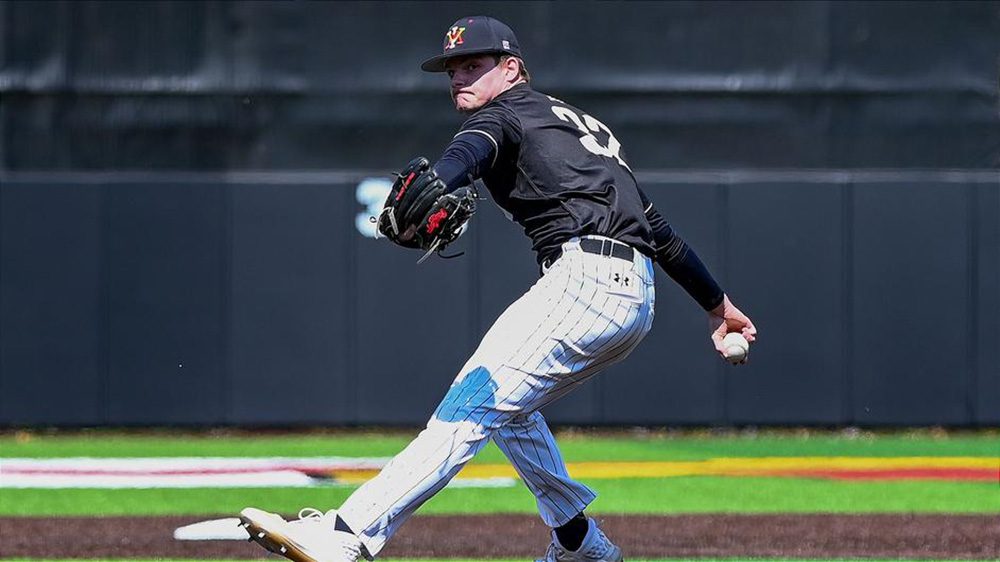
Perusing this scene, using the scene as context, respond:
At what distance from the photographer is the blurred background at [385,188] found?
1082 centimetres

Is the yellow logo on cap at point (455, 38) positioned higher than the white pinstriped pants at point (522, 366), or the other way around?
the yellow logo on cap at point (455, 38)

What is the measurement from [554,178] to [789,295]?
628 cm

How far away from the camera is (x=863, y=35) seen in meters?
11.0

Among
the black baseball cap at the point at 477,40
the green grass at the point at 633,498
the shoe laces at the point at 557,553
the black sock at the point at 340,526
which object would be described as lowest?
the green grass at the point at 633,498

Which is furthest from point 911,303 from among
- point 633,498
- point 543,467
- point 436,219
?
point 436,219

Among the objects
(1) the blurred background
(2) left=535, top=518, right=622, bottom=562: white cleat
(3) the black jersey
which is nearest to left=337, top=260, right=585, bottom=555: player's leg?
(3) the black jersey

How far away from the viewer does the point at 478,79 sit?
16.2 feet

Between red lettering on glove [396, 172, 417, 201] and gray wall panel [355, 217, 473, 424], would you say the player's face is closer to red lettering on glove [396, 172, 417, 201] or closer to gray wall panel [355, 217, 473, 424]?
red lettering on glove [396, 172, 417, 201]

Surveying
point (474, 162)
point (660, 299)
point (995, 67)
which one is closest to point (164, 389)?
point (660, 299)

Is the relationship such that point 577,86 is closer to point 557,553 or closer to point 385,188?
point 385,188

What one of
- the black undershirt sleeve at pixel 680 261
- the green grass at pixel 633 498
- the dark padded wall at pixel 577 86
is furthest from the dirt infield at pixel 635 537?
the dark padded wall at pixel 577 86

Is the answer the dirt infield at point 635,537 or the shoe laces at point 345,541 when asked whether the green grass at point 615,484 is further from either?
the shoe laces at point 345,541

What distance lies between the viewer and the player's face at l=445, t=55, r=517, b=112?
4941mm

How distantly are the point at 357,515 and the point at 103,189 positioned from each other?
6.78 metres
